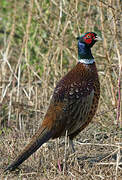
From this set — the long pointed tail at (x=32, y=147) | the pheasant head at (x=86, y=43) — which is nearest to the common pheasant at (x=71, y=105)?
the long pointed tail at (x=32, y=147)

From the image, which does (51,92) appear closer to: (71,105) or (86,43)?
(86,43)

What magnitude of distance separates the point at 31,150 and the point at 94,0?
2.55 m

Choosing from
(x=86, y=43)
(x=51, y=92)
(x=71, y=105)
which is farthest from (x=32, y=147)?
(x=51, y=92)

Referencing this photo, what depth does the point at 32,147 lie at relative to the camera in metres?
4.25

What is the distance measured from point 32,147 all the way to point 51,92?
2.22 meters

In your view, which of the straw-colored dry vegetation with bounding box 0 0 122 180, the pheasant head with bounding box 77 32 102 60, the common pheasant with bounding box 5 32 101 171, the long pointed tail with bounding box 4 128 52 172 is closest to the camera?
the long pointed tail with bounding box 4 128 52 172

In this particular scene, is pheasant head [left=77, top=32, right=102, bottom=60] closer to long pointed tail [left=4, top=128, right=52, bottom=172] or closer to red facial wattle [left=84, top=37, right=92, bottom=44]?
red facial wattle [left=84, top=37, right=92, bottom=44]

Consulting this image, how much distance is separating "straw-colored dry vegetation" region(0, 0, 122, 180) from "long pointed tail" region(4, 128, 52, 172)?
12cm

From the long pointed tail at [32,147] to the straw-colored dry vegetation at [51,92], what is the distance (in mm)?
122

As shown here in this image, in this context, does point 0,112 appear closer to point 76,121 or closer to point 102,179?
point 76,121

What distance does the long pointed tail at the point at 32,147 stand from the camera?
13.4ft

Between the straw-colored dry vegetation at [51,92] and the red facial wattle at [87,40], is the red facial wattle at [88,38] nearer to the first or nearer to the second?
the red facial wattle at [87,40]

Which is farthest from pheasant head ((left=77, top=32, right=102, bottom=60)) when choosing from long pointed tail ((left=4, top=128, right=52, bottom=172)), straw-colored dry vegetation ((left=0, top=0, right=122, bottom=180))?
long pointed tail ((left=4, top=128, right=52, bottom=172))

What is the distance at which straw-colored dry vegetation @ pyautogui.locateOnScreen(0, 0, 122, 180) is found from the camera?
4367 mm
